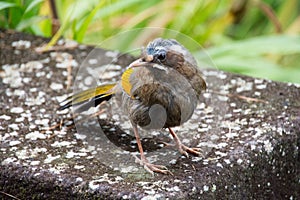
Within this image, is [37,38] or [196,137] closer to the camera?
[196,137]

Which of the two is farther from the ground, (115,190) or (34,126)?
(34,126)

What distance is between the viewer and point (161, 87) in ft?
7.17

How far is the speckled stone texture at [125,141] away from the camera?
214cm

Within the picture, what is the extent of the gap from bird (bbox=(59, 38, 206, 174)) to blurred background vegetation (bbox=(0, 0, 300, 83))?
1063mm

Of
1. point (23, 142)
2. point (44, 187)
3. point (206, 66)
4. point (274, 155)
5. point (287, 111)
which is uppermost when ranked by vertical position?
point (206, 66)

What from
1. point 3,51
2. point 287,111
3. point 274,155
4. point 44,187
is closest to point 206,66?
point 287,111

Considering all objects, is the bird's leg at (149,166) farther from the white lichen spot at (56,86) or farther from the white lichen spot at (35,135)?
the white lichen spot at (56,86)

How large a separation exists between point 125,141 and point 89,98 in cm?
24

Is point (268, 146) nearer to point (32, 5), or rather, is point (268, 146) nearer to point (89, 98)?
point (89, 98)

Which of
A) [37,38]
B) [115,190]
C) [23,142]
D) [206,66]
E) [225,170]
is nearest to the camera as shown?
[115,190]

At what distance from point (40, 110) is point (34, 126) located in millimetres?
162

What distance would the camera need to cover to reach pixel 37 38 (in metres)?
3.38

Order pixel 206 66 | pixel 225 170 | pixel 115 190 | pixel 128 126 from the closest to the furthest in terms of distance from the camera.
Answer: pixel 115 190, pixel 225 170, pixel 128 126, pixel 206 66

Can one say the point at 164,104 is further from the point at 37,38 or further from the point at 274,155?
the point at 37,38
